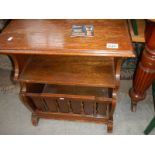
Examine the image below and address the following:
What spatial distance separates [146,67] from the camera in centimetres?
95

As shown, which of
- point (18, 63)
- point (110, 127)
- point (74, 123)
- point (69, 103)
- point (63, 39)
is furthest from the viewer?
point (74, 123)

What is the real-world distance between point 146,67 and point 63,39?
46cm

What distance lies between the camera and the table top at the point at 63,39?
0.74m

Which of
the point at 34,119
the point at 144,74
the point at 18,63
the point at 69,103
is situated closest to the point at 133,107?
the point at 144,74

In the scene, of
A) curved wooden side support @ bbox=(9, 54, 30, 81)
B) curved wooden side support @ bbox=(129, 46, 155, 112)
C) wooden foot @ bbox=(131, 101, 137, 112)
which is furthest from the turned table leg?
curved wooden side support @ bbox=(9, 54, 30, 81)

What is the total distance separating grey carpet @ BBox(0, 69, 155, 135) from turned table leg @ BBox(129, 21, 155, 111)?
188 millimetres

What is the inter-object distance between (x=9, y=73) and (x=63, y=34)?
39.7 inches

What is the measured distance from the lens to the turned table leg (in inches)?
33.3

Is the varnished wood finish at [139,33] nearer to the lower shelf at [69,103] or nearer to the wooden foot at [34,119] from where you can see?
the lower shelf at [69,103]

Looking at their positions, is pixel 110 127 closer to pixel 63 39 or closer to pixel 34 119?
pixel 34 119

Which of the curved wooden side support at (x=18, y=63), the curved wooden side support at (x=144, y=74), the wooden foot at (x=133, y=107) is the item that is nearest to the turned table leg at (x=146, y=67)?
the curved wooden side support at (x=144, y=74)
